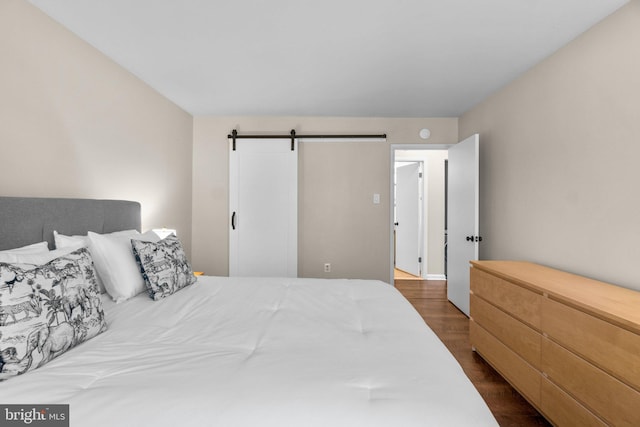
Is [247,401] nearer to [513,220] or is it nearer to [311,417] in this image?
[311,417]

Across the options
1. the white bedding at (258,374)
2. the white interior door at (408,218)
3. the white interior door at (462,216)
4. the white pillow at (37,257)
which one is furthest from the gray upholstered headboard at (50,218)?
the white interior door at (408,218)

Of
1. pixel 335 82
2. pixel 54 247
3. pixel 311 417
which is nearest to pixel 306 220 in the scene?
pixel 335 82

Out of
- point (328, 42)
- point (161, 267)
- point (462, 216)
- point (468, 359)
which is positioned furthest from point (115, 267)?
point (462, 216)

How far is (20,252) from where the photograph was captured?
1271mm

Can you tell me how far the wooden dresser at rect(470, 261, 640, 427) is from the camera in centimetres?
122

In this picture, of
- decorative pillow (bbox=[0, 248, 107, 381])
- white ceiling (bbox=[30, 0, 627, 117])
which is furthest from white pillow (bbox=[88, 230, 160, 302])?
white ceiling (bbox=[30, 0, 627, 117])

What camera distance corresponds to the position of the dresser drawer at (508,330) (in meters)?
1.71

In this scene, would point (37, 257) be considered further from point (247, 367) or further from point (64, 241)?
point (247, 367)

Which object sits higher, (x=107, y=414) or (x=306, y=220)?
(x=306, y=220)

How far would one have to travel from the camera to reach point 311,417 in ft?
2.44

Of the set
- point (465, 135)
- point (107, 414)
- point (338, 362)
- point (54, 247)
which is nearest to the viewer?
point (107, 414)

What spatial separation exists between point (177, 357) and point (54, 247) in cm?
123

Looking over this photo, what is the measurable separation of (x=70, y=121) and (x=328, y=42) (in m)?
1.89

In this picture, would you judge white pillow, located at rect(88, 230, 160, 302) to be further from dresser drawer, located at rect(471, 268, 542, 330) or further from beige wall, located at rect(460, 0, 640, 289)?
beige wall, located at rect(460, 0, 640, 289)
